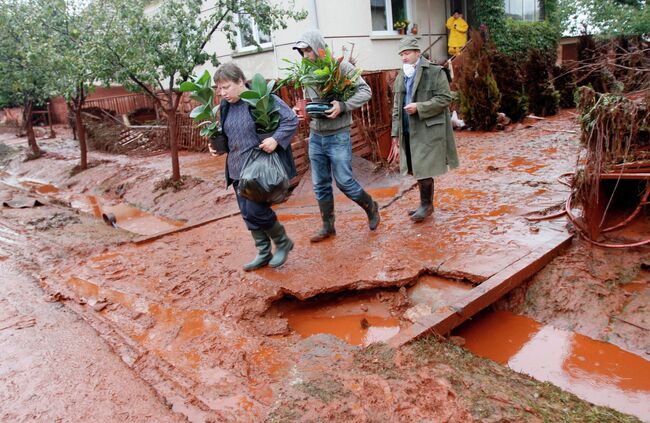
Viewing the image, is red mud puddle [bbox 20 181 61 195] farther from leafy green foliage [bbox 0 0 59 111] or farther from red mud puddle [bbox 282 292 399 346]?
red mud puddle [bbox 282 292 399 346]

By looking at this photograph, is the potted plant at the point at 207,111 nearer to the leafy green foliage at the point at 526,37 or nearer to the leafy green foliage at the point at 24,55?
the leafy green foliage at the point at 24,55

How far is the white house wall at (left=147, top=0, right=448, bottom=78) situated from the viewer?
11695 mm

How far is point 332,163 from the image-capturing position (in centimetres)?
459

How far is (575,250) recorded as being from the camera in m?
3.93

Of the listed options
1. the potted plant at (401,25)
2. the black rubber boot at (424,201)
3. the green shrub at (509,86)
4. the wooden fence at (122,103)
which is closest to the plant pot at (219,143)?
the black rubber boot at (424,201)

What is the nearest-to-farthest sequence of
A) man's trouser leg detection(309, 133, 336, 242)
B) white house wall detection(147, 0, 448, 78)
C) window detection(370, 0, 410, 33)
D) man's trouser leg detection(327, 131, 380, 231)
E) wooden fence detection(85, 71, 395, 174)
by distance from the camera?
man's trouser leg detection(327, 131, 380, 231), man's trouser leg detection(309, 133, 336, 242), wooden fence detection(85, 71, 395, 174), white house wall detection(147, 0, 448, 78), window detection(370, 0, 410, 33)

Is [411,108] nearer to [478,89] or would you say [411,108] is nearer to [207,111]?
[207,111]

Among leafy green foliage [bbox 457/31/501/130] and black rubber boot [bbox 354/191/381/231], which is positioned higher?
leafy green foliage [bbox 457/31/501/130]

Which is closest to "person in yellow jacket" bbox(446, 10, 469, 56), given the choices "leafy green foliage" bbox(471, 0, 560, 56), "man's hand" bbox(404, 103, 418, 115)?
"leafy green foliage" bbox(471, 0, 560, 56)

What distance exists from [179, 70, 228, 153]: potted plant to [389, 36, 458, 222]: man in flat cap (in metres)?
1.80

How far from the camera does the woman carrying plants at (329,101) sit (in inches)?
169

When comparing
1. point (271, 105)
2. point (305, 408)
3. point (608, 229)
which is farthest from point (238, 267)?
point (608, 229)

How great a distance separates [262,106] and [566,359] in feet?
9.09

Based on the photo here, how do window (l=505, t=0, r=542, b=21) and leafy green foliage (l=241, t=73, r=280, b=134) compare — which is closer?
leafy green foliage (l=241, t=73, r=280, b=134)
